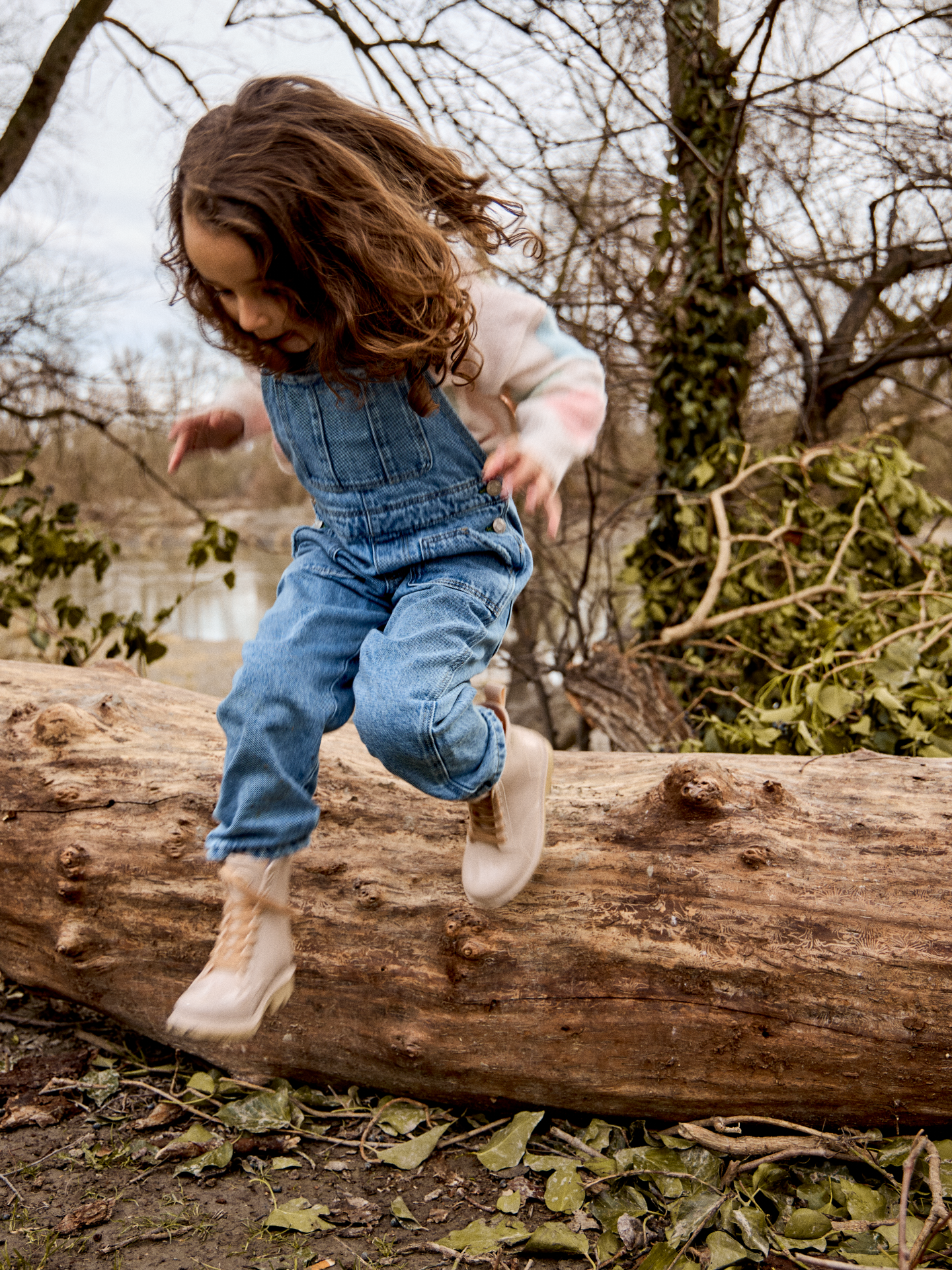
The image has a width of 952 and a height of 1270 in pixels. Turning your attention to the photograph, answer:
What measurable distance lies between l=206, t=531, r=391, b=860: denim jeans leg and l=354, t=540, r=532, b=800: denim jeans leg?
7 centimetres

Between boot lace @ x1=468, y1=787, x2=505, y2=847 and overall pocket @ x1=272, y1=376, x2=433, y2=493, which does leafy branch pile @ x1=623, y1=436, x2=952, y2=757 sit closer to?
boot lace @ x1=468, y1=787, x2=505, y2=847

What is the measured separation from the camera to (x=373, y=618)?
1673 millimetres

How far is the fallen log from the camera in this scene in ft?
5.57

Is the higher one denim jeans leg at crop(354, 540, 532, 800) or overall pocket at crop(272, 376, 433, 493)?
overall pocket at crop(272, 376, 433, 493)

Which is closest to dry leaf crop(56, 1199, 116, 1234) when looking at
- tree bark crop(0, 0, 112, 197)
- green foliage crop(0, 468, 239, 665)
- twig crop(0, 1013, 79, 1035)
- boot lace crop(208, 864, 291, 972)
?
boot lace crop(208, 864, 291, 972)

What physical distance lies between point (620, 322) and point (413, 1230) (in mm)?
4369

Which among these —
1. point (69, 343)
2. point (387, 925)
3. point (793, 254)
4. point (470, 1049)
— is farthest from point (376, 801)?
point (69, 343)

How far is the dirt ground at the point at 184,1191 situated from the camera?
1556 mm

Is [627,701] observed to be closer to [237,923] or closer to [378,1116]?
[378,1116]

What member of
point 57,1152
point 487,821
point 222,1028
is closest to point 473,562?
point 487,821

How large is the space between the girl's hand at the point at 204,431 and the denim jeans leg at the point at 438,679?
49 cm

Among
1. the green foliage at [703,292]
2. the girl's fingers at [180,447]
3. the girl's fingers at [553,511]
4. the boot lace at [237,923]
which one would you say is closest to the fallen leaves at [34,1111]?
the boot lace at [237,923]

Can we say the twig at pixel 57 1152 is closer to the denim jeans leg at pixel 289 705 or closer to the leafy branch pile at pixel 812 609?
the denim jeans leg at pixel 289 705

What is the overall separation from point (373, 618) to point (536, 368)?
513 mm
